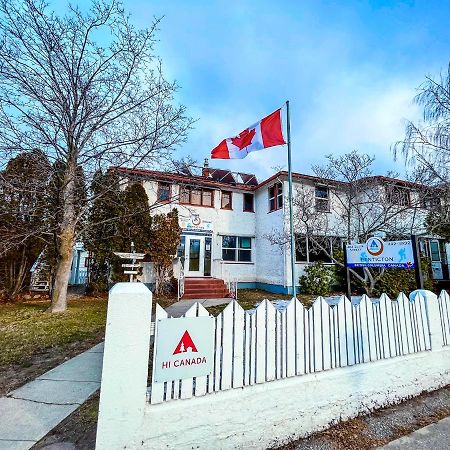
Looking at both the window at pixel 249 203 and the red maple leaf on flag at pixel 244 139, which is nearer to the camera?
the red maple leaf on flag at pixel 244 139

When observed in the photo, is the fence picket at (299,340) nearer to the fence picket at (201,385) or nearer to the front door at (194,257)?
the fence picket at (201,385)

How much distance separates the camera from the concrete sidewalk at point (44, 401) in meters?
2.49

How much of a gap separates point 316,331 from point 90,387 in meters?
2.99

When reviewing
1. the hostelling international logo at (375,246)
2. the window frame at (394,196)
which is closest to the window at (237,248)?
the window frame at (394,196)

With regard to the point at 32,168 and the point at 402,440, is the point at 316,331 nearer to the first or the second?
the point at 402,440

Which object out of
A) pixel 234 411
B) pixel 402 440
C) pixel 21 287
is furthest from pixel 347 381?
pixel 21 287

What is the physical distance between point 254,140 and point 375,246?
560cm

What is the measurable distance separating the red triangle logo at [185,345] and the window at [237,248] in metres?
12.9

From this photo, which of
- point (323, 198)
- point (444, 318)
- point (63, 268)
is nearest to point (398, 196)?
point (323, 198)

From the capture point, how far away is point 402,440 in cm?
267

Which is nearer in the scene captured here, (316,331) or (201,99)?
(316,331)

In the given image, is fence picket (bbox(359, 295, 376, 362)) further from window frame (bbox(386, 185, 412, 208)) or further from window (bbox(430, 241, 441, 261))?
window (bbox(430, 241, 441, 261))

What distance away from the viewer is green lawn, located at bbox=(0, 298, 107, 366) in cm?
502

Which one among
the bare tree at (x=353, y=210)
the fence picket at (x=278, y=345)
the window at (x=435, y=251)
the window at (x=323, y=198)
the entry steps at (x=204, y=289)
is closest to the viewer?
the fence picket at (x=278, y=345)
